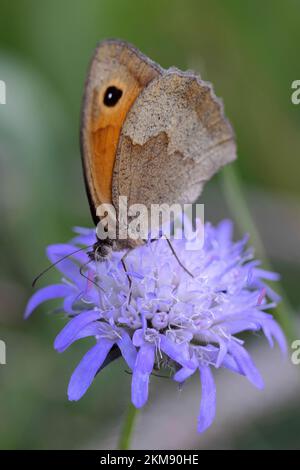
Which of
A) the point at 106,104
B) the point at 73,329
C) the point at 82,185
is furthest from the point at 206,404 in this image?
the point at 82,185

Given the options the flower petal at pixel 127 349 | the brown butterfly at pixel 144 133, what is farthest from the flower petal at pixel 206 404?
the brown butterfly at pixel 144 133

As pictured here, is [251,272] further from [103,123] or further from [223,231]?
[103,123]

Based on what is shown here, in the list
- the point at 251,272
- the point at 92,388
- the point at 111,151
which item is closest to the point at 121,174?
the point at 111,151

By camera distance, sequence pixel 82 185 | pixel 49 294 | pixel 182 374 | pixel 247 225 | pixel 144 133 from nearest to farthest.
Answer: pixel 182 374, pixel 144 133, pixel 49 294, pixel 247 225, pixel 82 185

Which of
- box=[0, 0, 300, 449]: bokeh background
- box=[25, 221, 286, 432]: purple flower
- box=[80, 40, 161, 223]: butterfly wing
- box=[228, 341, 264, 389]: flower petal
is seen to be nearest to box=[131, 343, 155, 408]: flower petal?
box=[25, 221, 286, 432]: purple flower

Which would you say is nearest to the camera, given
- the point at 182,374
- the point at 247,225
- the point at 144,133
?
the point at 182,374

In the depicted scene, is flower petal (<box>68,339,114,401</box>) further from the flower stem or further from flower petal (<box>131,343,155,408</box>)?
the flower stem

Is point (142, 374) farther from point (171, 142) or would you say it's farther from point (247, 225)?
point (247, 225)

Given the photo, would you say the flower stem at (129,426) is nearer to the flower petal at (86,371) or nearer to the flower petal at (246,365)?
the flower petal at (86,371)
